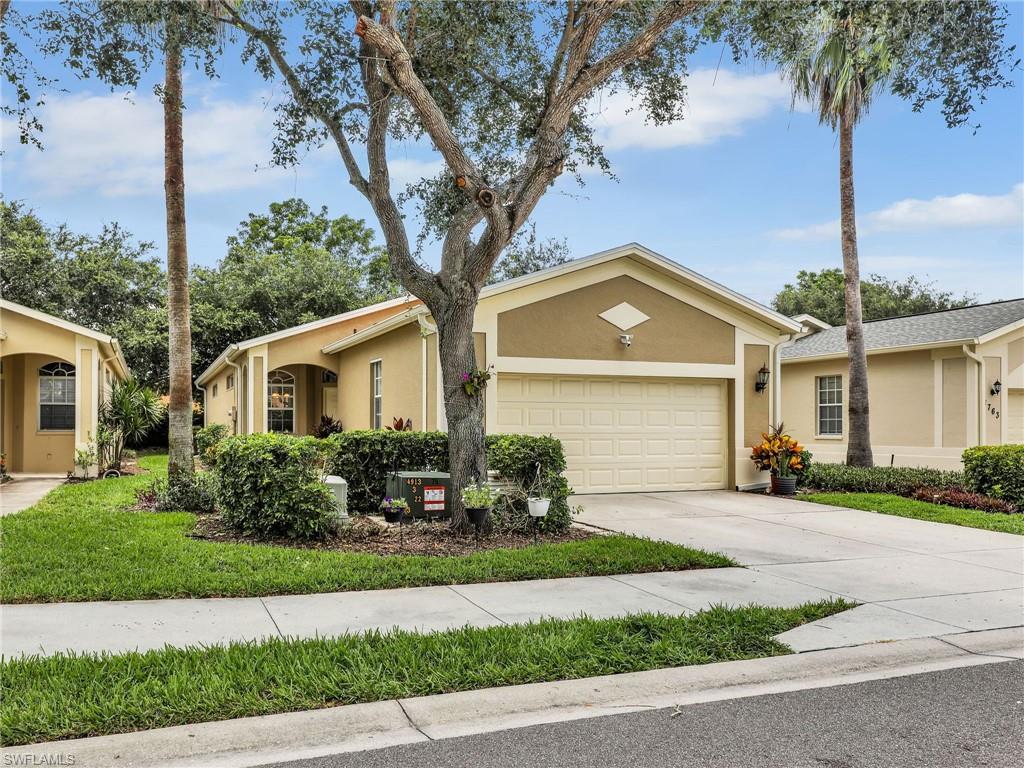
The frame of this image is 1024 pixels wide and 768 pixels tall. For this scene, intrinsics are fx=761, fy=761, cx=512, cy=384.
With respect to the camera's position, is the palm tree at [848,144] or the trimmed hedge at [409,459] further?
the palm tree at [848,144]

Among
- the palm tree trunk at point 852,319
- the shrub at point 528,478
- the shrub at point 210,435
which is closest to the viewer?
the shrub at point 528,478

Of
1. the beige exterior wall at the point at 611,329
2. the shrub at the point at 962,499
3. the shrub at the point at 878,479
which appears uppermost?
the beige exterior wall at the point at 611,329

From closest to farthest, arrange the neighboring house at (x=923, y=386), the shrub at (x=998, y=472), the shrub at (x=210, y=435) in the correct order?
the shrub at (x=998, y=472) < the neighboring house at (x=923, y=386) < the shrub at (x=210, y=435)

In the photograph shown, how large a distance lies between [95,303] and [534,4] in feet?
77.5

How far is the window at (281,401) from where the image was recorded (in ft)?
65.9

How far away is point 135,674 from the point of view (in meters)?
4.14

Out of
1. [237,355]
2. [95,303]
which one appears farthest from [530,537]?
[95,303]

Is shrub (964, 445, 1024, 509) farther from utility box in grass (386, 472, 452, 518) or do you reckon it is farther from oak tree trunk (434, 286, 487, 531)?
utility box in grass (386, 472, 452, 518)

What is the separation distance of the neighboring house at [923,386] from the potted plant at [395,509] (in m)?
12.5

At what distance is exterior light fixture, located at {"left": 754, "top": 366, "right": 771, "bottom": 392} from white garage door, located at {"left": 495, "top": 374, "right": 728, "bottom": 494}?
62cm

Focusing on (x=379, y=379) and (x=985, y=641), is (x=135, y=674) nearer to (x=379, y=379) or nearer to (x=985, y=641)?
(x=985, y=641)

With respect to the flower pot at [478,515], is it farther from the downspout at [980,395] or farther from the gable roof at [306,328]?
the downspout at [980,395]

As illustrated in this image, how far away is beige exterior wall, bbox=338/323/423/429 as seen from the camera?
43.9 feet

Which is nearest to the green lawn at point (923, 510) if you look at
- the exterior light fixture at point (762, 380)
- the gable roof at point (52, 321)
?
the exterior light fixture at point (762, 380)
